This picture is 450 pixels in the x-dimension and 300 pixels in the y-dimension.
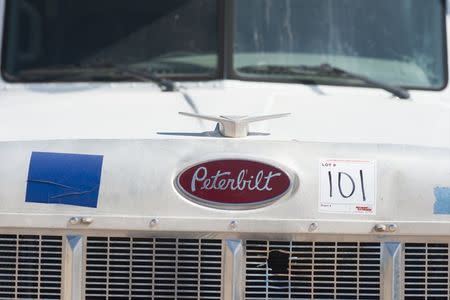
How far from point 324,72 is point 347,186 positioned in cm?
97

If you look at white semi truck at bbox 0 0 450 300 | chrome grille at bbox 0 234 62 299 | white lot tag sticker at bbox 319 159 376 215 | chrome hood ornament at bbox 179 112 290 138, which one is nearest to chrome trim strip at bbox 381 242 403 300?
white semi truck at bbox 0 0 450 300

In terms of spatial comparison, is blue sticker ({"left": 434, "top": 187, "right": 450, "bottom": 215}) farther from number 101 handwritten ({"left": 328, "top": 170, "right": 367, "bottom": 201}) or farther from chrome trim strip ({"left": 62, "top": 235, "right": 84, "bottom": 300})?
chrome trim strip ({"left": 62, "top": 235, "right": 84, "bottom": 300})

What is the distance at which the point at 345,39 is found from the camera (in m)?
5.62

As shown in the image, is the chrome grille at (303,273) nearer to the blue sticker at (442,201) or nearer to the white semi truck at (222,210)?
the white semi truck at (222,210)

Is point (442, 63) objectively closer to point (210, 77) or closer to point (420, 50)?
point (420, 50)

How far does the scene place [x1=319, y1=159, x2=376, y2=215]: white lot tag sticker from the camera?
4.66m

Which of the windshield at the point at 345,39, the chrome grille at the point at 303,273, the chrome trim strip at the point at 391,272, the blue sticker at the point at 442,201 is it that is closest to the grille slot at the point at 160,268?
the chrome grille at the point at 303,273

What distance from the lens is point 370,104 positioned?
17.3 feet

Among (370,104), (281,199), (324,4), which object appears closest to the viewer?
(281,199)

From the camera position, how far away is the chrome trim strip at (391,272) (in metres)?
4.70

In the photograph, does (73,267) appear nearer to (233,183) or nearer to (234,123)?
(233,183)

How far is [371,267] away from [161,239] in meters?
0.73

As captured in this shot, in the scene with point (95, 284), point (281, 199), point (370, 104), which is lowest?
point (95, 284)

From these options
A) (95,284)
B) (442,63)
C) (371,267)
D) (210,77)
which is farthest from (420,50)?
(95,284)
